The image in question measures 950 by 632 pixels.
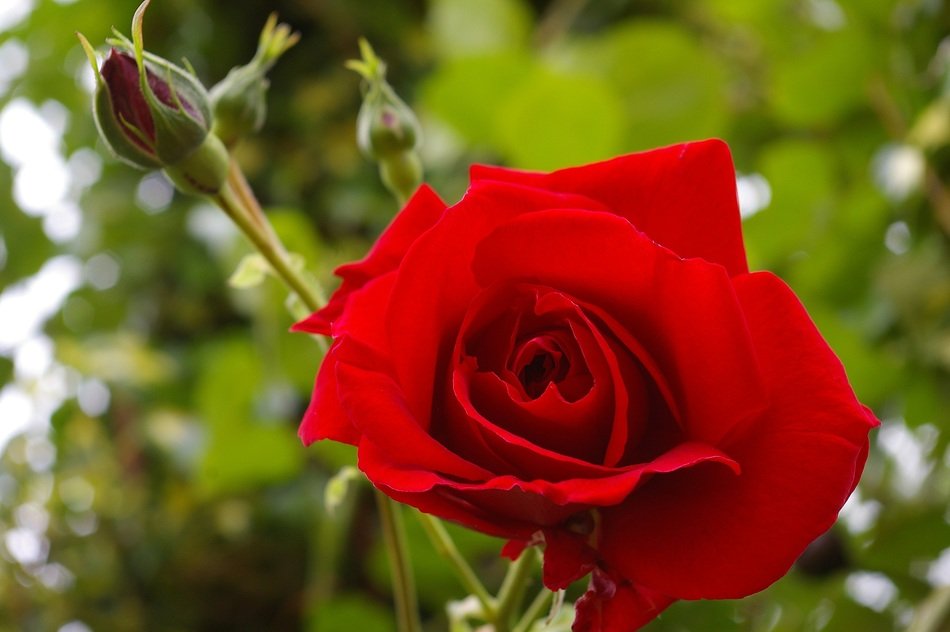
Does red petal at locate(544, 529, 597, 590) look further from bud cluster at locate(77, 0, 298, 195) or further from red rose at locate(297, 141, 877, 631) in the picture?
bud cluster at locate(77, 0, 298, 195)

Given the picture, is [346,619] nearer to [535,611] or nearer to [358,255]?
[535,611]

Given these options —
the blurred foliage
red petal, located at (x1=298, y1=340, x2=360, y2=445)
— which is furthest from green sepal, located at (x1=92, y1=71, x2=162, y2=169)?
the blurred foliage

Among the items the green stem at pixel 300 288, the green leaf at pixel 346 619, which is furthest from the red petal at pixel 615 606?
the green leaf at pixel 346 619

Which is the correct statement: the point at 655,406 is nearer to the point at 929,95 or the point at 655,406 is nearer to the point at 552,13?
Result: the point at 929,95

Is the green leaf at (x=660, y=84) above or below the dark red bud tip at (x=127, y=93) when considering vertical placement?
below

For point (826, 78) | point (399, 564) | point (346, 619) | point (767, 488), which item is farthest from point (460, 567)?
point (826, 78)

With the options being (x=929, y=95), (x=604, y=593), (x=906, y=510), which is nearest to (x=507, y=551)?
(x=604, y=593)

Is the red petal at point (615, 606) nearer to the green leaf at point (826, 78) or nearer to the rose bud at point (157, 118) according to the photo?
the rose bud at point (157, 118)
